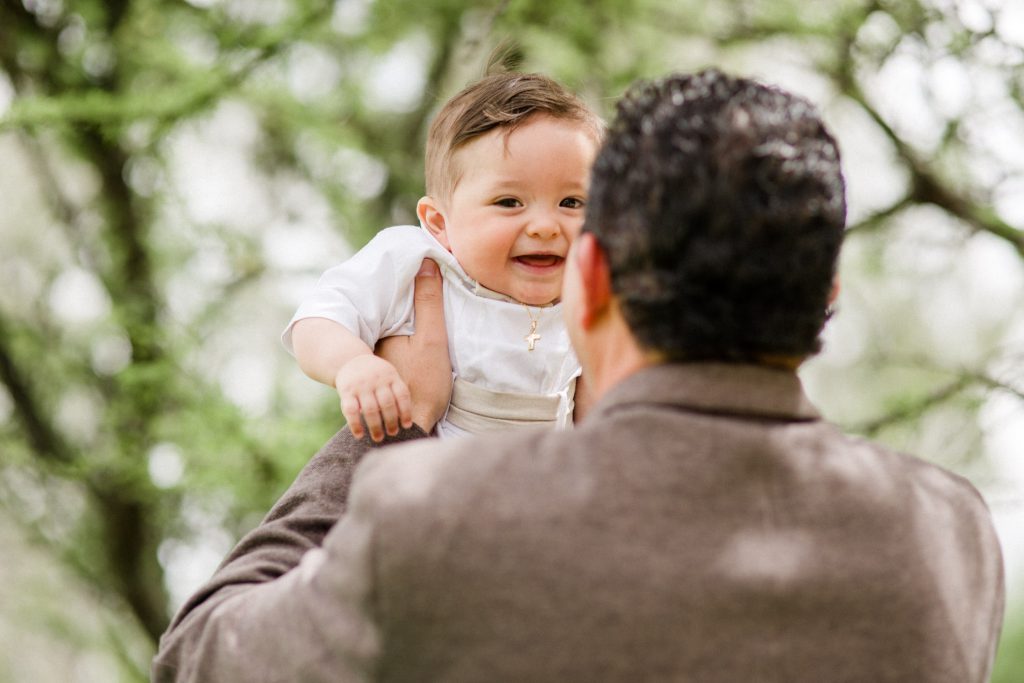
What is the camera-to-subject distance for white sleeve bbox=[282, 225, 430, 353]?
2.01 metres

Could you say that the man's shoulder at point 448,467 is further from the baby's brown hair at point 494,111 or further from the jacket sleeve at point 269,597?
the baby's brown hair at point 494,111

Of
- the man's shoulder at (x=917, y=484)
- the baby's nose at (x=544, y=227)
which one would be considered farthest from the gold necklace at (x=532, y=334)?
the man's shoulder at (x=917, y=484)

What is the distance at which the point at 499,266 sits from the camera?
2.13m

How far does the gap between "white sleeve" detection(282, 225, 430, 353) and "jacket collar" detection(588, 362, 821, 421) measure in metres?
0.76

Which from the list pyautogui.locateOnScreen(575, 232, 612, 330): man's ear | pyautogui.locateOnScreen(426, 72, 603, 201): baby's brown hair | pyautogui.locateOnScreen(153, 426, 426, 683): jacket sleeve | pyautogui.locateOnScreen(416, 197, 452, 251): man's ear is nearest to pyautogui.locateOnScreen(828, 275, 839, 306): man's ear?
pyautogui.locateOnScreen(575, 232, 612, 330): man's ear

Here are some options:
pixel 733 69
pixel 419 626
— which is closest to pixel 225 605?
pixel 419 626

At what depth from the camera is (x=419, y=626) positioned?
1.23 metres

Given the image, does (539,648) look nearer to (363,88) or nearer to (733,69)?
(733,69)

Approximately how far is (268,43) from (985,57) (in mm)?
3371

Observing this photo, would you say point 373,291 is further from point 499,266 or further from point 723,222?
point 723,222

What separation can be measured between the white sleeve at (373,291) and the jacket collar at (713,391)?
756 mm

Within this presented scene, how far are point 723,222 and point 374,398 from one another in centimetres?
74

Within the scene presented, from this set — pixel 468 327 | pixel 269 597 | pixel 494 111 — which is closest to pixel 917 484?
pixel 269 597

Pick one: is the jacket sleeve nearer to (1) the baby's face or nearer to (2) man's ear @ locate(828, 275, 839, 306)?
(1) the baby's face
